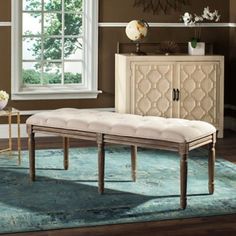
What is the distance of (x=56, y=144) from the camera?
21.7ft

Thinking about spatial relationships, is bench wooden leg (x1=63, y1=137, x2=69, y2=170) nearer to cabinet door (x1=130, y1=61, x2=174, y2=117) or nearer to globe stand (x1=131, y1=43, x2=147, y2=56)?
cabinet door (x1=130, y1=61, x2=174, y2=117)

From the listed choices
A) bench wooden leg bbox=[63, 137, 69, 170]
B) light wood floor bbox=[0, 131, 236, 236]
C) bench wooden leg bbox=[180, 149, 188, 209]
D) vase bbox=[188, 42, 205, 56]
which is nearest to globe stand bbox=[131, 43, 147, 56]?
vase bbox=[188, 42, 205, 56]

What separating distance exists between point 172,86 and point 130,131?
2494mm

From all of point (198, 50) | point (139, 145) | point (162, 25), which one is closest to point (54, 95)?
point (162, 25)

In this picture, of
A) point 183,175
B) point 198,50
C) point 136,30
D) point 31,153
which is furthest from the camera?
point 198,50

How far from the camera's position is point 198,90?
6.98 metres

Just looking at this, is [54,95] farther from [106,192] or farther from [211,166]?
[211,166]

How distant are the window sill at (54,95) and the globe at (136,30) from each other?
0.72 metres

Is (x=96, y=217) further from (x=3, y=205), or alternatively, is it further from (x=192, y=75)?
(x=192, y=75)

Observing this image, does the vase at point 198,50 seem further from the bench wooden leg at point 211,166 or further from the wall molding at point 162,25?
the bench wooden leg at point 211,166

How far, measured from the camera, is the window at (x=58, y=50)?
274 inches

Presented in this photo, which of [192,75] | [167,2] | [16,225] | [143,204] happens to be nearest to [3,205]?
[16,225]

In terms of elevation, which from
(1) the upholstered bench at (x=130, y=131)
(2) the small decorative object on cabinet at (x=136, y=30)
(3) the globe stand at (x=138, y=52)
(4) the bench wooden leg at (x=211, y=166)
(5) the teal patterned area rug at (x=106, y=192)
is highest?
(2) the small decorative object on cabinet at (x=136, y=30)

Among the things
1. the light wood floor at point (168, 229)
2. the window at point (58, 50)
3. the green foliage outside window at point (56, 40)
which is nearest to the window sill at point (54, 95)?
the window at point (58, 50)
